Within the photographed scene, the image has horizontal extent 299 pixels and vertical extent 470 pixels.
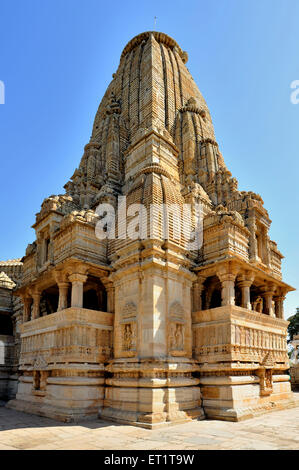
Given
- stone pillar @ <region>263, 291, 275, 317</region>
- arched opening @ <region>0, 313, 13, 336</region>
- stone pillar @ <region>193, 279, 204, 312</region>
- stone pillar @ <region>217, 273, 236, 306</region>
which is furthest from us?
arched opening @ <region>0, 313, 13, 336</region>

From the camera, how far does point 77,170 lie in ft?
78.9

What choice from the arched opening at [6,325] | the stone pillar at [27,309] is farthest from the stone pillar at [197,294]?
the arched opening at [6,325]

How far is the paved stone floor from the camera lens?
990 cm

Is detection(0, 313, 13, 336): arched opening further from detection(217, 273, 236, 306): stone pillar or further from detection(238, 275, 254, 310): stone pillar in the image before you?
detection(238, 275, 254, 310): stone pillar

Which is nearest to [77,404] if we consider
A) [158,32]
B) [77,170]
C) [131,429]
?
[131,429]

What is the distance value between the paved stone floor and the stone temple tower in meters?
0.85

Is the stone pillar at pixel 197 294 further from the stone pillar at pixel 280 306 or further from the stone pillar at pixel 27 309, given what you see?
the stone pillar at pixel 27 309

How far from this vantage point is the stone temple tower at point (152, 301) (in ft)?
47.1

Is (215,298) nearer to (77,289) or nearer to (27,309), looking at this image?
Result: (77,289)

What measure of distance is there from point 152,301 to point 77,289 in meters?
3.71

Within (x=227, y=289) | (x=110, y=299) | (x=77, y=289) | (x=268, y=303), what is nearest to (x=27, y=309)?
(x=77, y=289)

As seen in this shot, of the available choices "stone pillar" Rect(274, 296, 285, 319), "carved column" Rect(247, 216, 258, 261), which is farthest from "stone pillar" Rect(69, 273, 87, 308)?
"stone pillar" Rect(274, 296, 285, 319)

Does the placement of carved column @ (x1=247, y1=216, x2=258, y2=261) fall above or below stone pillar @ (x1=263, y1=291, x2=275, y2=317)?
above

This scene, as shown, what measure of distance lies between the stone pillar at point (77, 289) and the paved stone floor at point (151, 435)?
459 centimetres
